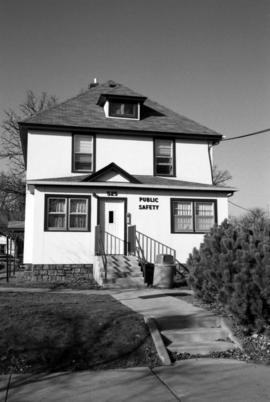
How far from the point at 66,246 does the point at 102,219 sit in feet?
5.69

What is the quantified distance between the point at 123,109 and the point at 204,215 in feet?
19.2

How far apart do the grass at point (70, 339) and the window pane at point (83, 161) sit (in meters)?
9.73

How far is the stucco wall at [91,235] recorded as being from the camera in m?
16.0

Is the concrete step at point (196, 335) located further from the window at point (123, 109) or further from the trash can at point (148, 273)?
the window at point (123, 109)

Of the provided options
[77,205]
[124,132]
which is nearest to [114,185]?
[77,205]

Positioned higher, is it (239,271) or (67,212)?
(67,212)

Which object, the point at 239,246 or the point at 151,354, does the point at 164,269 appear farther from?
the point at 151,354

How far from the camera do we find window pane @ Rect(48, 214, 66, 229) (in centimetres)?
1631

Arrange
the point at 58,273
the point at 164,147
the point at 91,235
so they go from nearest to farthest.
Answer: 1. the point at 58,273
2. the point at 91,235
3. the point at 164,147

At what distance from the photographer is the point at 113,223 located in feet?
55.9

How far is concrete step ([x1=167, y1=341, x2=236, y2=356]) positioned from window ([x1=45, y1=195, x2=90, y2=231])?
31.9 feet

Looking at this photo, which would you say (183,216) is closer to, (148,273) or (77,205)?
(148,273)

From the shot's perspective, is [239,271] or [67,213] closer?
[239,271]

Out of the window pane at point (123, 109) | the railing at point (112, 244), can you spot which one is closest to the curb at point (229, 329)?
the railing at point (112, 244)
